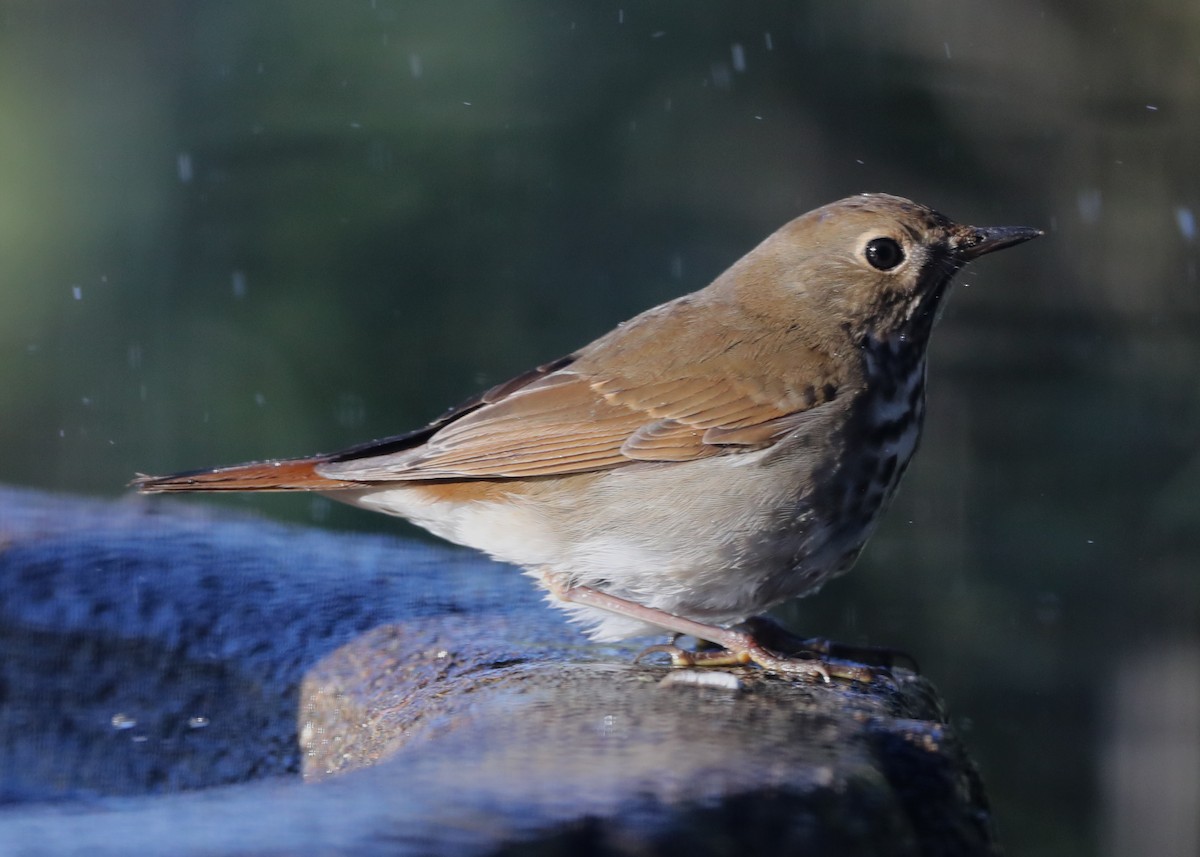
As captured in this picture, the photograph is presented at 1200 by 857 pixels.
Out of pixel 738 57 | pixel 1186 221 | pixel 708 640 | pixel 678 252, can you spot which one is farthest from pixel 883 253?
pixel 738 57

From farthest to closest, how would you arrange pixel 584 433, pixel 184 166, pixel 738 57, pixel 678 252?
1. pixel 738 57
2. pixel 184 166
3. pixel 678 252
4. pixel 584 433

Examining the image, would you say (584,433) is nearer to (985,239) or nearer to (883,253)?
(883,253)

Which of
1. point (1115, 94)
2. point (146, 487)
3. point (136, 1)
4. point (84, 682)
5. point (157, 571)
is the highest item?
point (136, 1)

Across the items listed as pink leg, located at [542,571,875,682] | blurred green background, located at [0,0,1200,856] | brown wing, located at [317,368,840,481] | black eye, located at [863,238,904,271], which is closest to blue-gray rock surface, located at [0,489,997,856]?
pink leg, located at [542,571,875,682]

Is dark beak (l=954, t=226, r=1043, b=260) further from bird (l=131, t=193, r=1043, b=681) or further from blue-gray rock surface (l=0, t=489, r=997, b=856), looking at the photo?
blue-gray rock surface (l=0, t=489, r=997, b=856)

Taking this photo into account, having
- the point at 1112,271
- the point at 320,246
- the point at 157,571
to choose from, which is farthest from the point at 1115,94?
the point at 157,571

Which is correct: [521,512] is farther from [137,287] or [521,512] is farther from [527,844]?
[137,287]

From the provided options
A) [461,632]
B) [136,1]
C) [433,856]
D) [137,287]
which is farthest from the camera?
[136,1]
